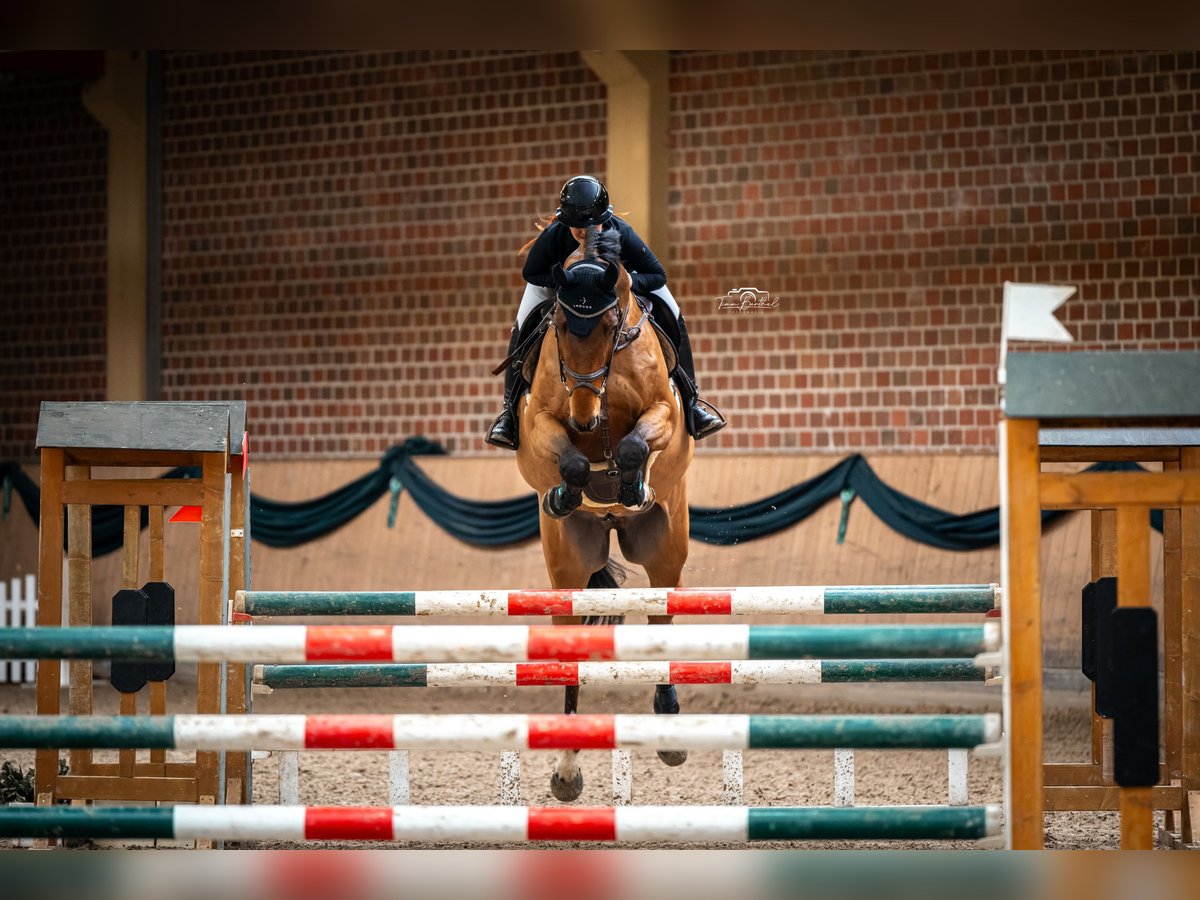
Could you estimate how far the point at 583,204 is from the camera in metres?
3.66

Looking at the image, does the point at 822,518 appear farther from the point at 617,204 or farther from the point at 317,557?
the point at 317,557

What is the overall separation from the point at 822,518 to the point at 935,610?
14.5 feet

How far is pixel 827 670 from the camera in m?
3.72

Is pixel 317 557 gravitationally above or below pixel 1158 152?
below

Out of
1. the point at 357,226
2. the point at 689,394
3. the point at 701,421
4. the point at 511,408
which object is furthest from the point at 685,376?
the point at 357,226

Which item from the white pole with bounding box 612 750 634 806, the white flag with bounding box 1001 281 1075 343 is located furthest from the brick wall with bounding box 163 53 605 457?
the white flag with bounding box 1001 281 1075 343

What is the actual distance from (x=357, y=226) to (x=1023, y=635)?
7.51 meters

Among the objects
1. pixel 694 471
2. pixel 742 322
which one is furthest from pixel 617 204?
pixel 694 471

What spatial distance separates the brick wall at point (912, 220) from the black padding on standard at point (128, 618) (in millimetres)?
5066

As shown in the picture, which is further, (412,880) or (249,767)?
(249,767)

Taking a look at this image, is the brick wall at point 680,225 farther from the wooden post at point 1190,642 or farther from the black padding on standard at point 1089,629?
the wooden post at point 1190,642

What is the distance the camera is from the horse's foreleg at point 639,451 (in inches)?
147

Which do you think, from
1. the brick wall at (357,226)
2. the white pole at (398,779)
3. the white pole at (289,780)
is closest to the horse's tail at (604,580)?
the white pole at (398,779)

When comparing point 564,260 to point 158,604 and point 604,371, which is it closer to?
point 604,371
